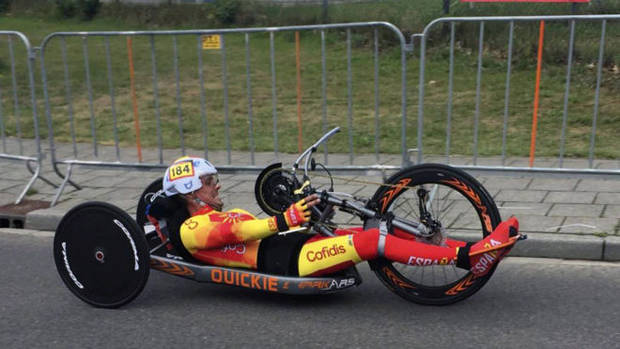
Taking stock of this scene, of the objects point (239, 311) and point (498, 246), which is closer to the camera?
point (498, 246)

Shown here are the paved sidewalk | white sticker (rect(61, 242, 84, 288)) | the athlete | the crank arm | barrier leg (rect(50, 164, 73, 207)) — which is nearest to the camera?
the crank arm

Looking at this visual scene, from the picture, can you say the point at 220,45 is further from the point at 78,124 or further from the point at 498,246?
the point at 78,124

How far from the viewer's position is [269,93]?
10859 mm

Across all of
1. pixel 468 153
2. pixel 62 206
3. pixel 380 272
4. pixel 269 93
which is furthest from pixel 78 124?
pixel 380 272

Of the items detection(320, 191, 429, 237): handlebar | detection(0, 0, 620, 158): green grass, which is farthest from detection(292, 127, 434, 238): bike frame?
detection(0, 0, 620, 158): green grass

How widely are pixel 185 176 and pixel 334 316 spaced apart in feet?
3.97

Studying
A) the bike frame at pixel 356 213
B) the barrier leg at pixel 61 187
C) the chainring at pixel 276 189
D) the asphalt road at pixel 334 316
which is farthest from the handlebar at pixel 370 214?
the barrier leg at pixel 61 187

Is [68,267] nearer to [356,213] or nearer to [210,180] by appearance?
[210,180]

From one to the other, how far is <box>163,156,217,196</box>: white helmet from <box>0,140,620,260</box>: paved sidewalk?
903 mm

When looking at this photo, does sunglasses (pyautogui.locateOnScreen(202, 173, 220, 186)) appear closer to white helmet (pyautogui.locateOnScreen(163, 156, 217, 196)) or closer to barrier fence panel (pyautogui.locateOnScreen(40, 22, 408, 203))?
white helmet (pyautogui.locateOnScreen(163, 156, 217, 196))

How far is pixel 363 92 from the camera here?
10.3m

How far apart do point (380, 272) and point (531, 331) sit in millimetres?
894

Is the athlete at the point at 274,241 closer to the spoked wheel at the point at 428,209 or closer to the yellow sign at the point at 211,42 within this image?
the spoked wheel at the point at 428,209

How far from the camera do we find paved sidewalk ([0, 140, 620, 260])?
511cm
